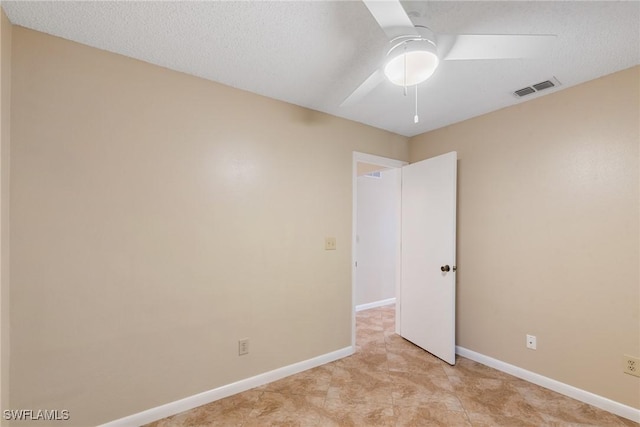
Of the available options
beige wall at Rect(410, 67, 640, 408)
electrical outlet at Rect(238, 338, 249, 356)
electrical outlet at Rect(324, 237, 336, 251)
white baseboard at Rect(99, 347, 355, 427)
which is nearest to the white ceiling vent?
beige wall at Rect(410, 67, 640, 408)

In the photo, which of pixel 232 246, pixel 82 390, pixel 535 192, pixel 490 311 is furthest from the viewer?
pixel 490 311

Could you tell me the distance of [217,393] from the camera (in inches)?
83.0

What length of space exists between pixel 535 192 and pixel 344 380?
226 cm

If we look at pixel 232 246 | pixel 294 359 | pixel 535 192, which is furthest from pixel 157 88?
pixel 535 192

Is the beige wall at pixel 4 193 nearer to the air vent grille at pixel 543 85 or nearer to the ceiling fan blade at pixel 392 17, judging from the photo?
the ceiling fan blade at pixel 392 17

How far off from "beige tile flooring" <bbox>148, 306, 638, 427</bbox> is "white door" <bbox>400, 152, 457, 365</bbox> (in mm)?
365

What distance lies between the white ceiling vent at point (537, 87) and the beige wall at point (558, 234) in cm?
17

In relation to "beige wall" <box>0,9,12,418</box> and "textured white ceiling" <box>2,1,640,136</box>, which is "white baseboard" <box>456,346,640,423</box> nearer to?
"textured white ceiling" <box>2,1,640,136</box>

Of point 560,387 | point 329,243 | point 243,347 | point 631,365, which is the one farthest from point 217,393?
point 631,365

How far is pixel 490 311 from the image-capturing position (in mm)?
2641

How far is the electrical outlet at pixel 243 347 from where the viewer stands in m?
2.22

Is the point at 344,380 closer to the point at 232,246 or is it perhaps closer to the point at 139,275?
the point at 232,246

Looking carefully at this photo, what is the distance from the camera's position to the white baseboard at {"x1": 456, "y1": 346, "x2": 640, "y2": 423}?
189 centimetres

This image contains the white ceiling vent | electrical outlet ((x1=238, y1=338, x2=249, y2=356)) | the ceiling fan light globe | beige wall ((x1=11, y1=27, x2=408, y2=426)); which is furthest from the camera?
electrical outlet ((x1=238, y1=338, x2=249, y2=356))
